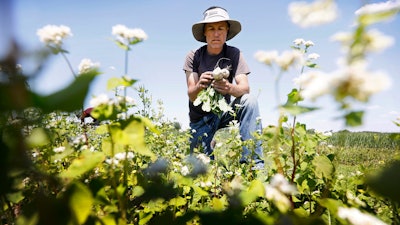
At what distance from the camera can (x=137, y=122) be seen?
80cm

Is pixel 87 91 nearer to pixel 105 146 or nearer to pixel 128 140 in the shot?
pixel 128 140

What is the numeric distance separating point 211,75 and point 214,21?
26.7 inches

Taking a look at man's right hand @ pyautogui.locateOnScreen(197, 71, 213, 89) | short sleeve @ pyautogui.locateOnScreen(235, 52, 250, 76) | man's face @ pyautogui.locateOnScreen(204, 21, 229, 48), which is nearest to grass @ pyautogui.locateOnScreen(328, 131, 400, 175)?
short sleeve @ pyautogui.locateOnScreen(235, 52, 250, 76)

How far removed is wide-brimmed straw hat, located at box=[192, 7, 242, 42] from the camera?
3.69 meters

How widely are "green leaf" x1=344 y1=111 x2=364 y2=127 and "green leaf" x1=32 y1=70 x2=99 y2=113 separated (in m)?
0.39

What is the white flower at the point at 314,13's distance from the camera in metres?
0.54

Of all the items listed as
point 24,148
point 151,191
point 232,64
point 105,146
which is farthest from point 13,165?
point 232,64

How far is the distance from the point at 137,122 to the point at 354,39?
51 centimetres

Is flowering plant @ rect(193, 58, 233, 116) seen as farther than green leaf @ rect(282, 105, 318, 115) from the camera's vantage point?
Yes

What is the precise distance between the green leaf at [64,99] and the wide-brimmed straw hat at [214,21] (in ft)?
10.9

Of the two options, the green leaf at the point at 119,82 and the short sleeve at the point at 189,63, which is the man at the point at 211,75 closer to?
the short sleeve at the point at 189,63

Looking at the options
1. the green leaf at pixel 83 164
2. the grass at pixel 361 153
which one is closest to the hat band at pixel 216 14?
the grass at pixel 361 153

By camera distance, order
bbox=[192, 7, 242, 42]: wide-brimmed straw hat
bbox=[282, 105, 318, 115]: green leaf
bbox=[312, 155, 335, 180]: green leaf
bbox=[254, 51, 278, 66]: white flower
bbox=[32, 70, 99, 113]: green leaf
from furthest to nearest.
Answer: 1. bbox=[192, 7, 242, 42]: wide-brimmed straw hat
2. bbox=[312, 155, 335, 180]: green leaf
3. bbox=[254, 51, 278, 66]: white flower
4. bbox=[282, 105, 318, 115]: green leaf
5. bbox=[32, 70, 99, 113]: green leaf

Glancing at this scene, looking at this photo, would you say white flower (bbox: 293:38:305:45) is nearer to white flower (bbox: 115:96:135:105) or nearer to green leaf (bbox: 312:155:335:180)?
green leaf (bbox: 312:155:335:180)
